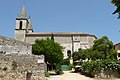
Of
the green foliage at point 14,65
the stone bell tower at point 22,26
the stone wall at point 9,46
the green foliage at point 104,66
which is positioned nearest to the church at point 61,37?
the stone bell tower at point 22,26

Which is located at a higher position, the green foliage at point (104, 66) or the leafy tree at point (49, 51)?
the leafy tree at point (49, 51)

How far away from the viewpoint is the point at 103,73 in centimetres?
2952

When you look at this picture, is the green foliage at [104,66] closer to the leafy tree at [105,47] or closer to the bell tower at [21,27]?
the leafy tree at [105,47]

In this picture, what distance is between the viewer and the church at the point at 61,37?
8225 centimetres

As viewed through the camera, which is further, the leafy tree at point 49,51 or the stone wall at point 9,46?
the leafy tree at point 49,51

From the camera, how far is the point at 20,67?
18469mm

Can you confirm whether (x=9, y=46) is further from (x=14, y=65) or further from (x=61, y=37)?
(x=61, y=37)

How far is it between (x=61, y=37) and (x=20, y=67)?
65013 mm

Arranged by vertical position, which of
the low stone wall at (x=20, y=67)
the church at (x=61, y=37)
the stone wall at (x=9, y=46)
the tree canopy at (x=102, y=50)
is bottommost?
the low stone wall at (x=20, y=67)

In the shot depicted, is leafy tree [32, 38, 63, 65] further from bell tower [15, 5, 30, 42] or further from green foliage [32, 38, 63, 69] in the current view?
bell tower [15, 5, 30, 42]

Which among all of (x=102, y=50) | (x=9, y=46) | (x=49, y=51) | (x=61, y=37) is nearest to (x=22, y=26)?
(x=61, y=37)

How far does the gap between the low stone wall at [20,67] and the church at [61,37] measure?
6268 centimetres

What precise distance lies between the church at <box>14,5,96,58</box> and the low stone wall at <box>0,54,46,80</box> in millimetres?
62684

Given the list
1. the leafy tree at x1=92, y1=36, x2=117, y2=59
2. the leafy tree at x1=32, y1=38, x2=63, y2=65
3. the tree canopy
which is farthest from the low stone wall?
the leafy tree at x1=92, y1=36, x2=117, y2=59
